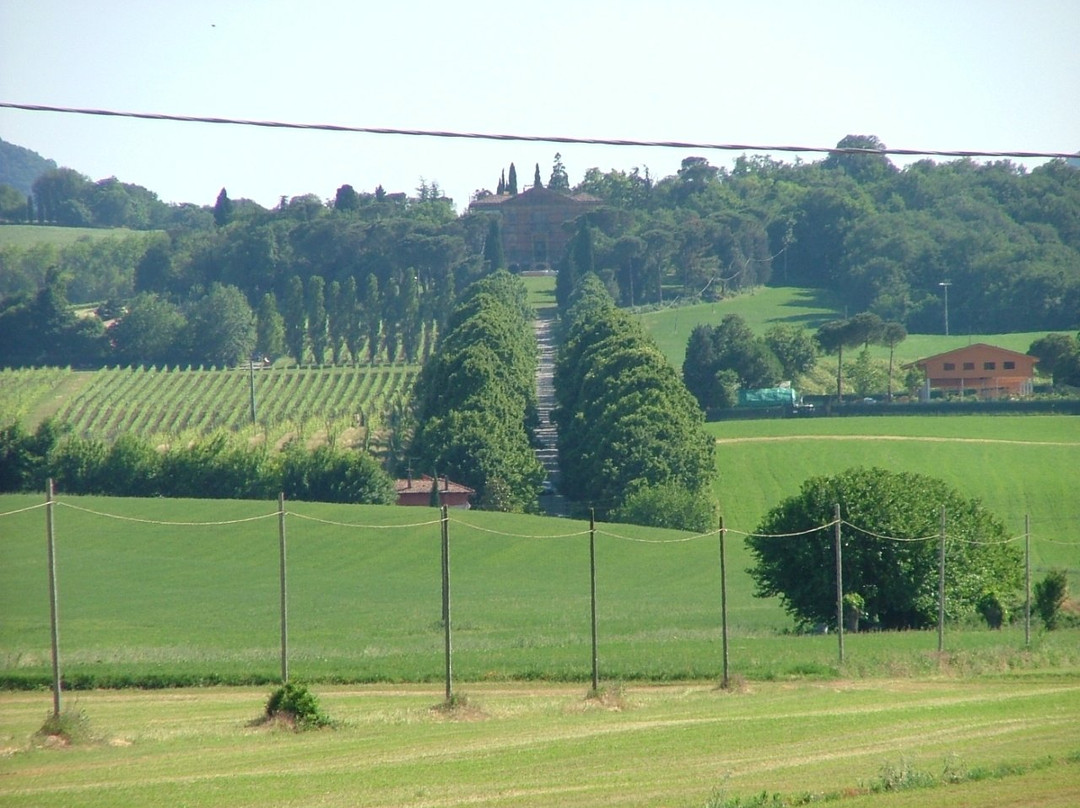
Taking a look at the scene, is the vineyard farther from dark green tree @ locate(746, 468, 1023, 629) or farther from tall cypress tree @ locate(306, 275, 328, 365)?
dark green tree @ locate(746, 468, 1023, 629)

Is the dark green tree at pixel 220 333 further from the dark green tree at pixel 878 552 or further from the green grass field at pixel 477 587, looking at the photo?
the dark green tree at pixel 878 552

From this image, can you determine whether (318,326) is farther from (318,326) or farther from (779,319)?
(779,319)

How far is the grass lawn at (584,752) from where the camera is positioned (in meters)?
18.7

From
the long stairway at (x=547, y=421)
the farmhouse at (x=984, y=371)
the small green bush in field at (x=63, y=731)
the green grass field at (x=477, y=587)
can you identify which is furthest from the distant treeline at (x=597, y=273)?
the small green bush in field at (x=63, y=731)

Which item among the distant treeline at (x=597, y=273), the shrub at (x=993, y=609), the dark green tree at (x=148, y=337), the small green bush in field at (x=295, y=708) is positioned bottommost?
the shrub at (x=993, y=609)

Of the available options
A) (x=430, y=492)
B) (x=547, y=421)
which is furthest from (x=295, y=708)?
(x=547, y=421)

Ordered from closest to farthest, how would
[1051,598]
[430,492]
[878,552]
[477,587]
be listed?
[878,552] < [1051,598] < [477,587] < [430,492]

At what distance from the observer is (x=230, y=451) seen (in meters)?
88.1

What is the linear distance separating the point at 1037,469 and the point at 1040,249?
97790 mm

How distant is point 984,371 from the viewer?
12000cm

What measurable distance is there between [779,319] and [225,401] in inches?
2738

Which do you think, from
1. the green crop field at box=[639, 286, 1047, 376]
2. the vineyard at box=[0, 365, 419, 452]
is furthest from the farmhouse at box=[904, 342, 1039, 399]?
the vineyard at box=[0, 365, 419, 452]

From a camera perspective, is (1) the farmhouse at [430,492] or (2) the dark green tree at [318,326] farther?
(2) the dark green tree at [318,326]

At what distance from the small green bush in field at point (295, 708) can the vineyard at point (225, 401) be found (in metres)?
73.2
